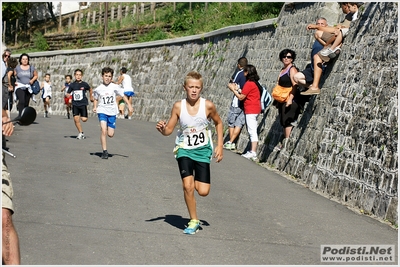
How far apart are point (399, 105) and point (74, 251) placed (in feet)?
15.5

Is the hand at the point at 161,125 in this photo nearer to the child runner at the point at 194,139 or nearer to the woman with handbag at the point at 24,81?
the child runner at the point at 194,139

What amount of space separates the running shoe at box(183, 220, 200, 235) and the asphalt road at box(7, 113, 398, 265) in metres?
0.08

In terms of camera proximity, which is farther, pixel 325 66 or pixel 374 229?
pixel 325 66

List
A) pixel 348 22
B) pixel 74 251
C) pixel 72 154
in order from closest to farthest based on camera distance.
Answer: pixel 74 251 → pixel 348 22 → pixel 72 154

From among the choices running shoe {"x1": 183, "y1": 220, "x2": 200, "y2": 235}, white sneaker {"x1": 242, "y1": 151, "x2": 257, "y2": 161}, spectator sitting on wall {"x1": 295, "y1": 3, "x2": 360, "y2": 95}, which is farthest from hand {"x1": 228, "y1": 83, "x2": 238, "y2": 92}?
running shoe {"x1": 183, "y1": 220, "x2": 200, "y2": 235}

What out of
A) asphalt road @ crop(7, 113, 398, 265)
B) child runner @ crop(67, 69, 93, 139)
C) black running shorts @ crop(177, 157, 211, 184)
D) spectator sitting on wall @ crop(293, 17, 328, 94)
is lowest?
asphalt road @ crop(7, 113, 398, 265)

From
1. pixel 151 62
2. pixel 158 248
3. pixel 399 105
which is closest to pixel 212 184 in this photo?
pixel 399 105

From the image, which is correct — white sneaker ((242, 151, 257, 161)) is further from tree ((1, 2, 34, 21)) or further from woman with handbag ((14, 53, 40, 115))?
tree ((1, 2, 34, 21))

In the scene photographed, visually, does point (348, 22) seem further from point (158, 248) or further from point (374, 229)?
point (158, 248)

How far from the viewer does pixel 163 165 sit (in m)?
14.6

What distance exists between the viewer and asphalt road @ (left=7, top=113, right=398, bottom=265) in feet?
25.4

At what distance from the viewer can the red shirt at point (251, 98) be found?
17266mm

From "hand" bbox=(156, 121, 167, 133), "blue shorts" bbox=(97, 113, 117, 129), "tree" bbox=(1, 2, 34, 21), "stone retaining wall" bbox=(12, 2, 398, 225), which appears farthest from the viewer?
"tree" bbox=(1, 2, 34, 21)

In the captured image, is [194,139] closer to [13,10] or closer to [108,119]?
[108,119]
